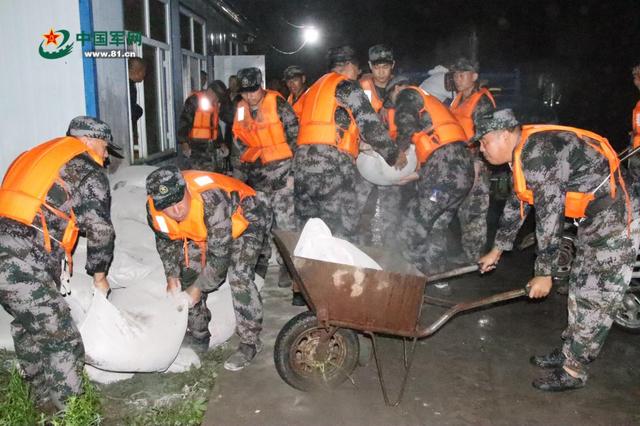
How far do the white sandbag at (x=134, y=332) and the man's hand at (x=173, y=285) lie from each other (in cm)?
4

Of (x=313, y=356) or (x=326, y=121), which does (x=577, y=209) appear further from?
(x=326, y=121)

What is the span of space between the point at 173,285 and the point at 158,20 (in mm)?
5771

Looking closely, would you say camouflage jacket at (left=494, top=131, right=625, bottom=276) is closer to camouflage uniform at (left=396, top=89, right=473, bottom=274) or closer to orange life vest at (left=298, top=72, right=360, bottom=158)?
camouflage uniform at (left=396, top=89, right=473, bottom=274)

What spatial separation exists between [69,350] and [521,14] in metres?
25.1

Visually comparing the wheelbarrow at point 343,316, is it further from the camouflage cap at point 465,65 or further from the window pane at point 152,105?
the window pane at point 152,105

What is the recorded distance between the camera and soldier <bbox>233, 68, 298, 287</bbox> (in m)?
5.20

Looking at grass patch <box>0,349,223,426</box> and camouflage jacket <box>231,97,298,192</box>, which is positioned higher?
camouflage jacket <box>231,97,298,192</box>

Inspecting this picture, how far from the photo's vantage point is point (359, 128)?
4508mm

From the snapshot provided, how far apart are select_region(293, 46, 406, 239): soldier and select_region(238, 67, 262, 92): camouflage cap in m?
0.54

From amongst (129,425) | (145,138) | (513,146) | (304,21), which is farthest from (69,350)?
(304,21)

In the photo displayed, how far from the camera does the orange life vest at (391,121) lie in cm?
492

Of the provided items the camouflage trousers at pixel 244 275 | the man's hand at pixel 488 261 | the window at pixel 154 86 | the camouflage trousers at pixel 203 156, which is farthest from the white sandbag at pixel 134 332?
the camouflage trousers at pixel 203 156

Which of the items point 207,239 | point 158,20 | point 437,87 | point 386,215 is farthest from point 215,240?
point 158,20

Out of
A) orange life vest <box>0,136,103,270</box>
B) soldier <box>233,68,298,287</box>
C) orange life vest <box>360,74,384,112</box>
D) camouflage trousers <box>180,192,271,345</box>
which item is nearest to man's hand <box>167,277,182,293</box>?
camouflage trousers <box>180,192,271,345</box>
